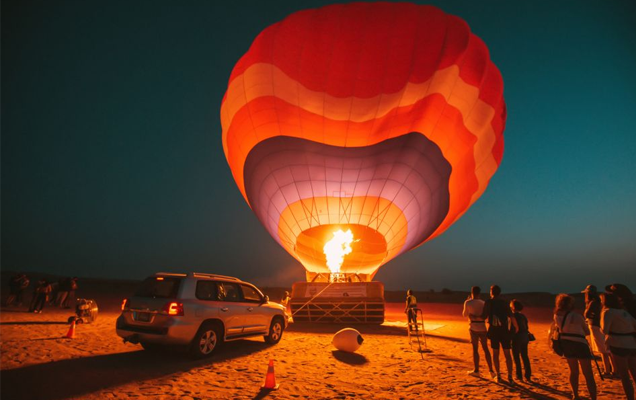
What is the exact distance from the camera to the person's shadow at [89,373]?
15.9 ft

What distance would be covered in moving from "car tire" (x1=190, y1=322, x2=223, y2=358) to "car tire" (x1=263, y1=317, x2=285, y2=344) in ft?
5.75

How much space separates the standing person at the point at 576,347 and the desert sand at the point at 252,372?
64 cm

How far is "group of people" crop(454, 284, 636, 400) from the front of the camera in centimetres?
466

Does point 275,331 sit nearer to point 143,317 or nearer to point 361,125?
point 143,317

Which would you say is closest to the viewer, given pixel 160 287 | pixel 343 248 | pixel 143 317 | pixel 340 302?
pixel 143 317

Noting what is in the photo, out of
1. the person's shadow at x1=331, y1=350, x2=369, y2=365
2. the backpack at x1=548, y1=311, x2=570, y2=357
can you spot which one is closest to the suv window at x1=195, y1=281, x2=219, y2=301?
the person's shadow at x1=331, y1=350, x2=369, y2=365

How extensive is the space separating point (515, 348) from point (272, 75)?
39.1ft

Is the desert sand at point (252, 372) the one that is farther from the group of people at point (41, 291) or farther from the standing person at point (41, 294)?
the group of people at point (41, 291)

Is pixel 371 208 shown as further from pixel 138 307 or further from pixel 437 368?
pixel 138 307

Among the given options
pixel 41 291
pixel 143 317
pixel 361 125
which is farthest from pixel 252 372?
pixel 41 291

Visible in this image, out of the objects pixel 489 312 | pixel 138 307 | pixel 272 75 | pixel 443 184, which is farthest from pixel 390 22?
pixel 138 307

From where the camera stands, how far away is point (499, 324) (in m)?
5.81

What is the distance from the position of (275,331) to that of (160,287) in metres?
3.27

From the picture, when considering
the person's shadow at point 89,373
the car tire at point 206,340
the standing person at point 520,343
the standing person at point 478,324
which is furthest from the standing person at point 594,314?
the car tire at point 206,340
